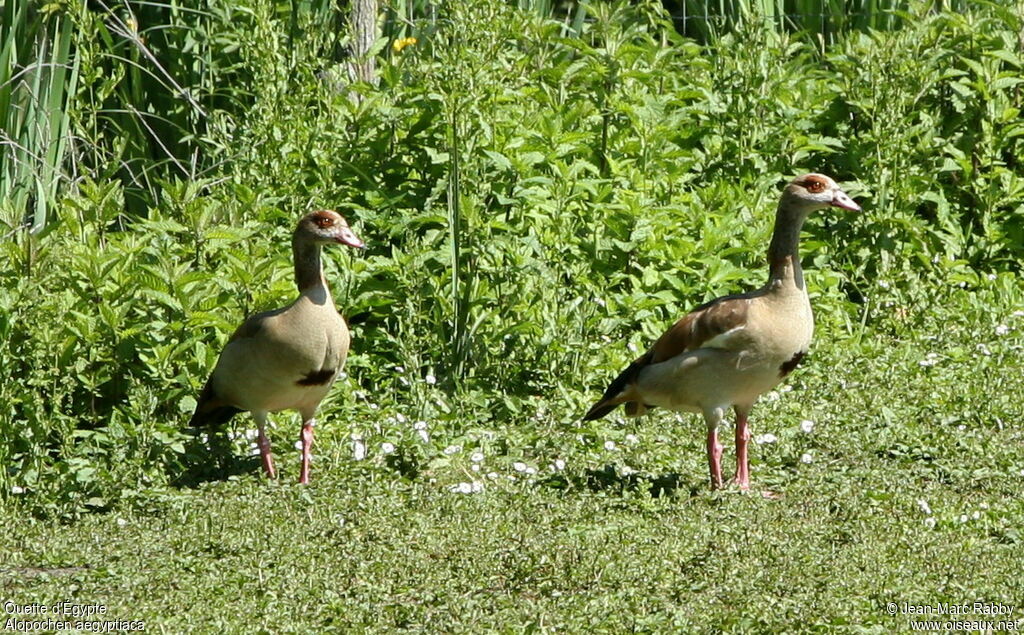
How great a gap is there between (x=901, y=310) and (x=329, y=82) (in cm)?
415

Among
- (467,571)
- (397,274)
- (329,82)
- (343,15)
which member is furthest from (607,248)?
(467,571)

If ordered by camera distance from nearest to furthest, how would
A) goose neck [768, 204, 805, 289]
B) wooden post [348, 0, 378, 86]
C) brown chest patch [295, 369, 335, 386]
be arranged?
1. goose neck [768, 204, 805, 289]
2. brown chest patch [295, 369, 335, 386]
3. wooden post [348, 0, 378, 86]

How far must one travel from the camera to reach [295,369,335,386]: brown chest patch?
726 centimetres

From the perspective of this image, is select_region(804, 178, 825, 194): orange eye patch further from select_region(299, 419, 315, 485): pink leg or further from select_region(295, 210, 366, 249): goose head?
select_region(299, 419, 315, 485): pink leg

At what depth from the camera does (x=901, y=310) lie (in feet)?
32.1

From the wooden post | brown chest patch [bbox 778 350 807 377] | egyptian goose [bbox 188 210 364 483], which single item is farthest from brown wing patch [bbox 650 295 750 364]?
the wooden post

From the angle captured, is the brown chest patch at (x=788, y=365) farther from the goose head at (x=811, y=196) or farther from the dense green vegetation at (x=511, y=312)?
the goose head at (x=811, y=196)

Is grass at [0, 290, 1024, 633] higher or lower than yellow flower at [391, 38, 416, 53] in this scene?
lower

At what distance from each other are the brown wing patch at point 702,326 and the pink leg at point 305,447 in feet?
5.93

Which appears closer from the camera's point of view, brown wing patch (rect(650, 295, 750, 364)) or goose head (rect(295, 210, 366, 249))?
brown wing patch (rect(650, 295, 750, 364))

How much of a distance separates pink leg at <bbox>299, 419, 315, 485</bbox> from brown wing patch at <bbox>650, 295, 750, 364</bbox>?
1.81m

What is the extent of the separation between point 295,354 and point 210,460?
93 cm

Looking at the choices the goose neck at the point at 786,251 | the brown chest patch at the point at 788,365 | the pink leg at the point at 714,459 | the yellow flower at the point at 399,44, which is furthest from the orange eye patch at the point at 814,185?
the yellow flower at the point at 399,44

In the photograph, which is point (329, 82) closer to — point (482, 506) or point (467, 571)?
point (482, 506)
